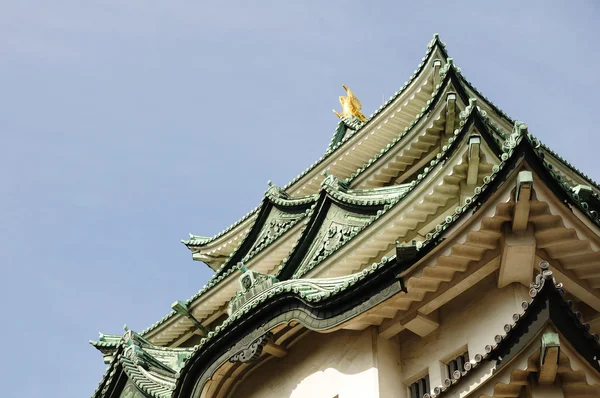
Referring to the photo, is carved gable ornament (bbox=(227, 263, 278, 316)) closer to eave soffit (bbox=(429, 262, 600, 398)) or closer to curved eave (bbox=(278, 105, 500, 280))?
curved eave (bbox=(278, 105, 500, 280))

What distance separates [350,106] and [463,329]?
17.8 meters

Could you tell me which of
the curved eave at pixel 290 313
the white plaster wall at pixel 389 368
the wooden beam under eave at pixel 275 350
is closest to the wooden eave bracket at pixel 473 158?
the curved eave at pixel 290 313

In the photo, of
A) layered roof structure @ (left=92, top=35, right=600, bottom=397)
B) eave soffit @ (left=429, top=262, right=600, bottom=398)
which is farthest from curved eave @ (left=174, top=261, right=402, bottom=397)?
eave soffit @ (left=429, top=262, right=600, bottom=398)

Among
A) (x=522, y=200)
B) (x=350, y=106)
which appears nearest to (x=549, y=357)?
(x=522, y=200)

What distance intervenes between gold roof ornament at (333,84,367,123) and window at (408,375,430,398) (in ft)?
55.3

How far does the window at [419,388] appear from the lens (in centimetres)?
1376

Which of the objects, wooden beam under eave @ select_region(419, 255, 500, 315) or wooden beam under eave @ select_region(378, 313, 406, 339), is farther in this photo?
wooden beam under eave @ select_region(378, 313, 406, 339)

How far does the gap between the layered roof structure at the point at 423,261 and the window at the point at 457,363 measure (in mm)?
646

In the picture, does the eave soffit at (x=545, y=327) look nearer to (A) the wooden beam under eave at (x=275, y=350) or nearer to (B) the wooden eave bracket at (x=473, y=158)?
(B) the wooden eave bracket at (x=473, y=158)

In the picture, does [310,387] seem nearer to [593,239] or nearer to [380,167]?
[593,239]

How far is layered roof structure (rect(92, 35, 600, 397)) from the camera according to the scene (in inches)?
440

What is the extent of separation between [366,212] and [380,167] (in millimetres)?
3423

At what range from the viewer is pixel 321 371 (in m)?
14.9

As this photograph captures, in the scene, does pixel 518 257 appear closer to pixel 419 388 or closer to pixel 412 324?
pixel 412 324
